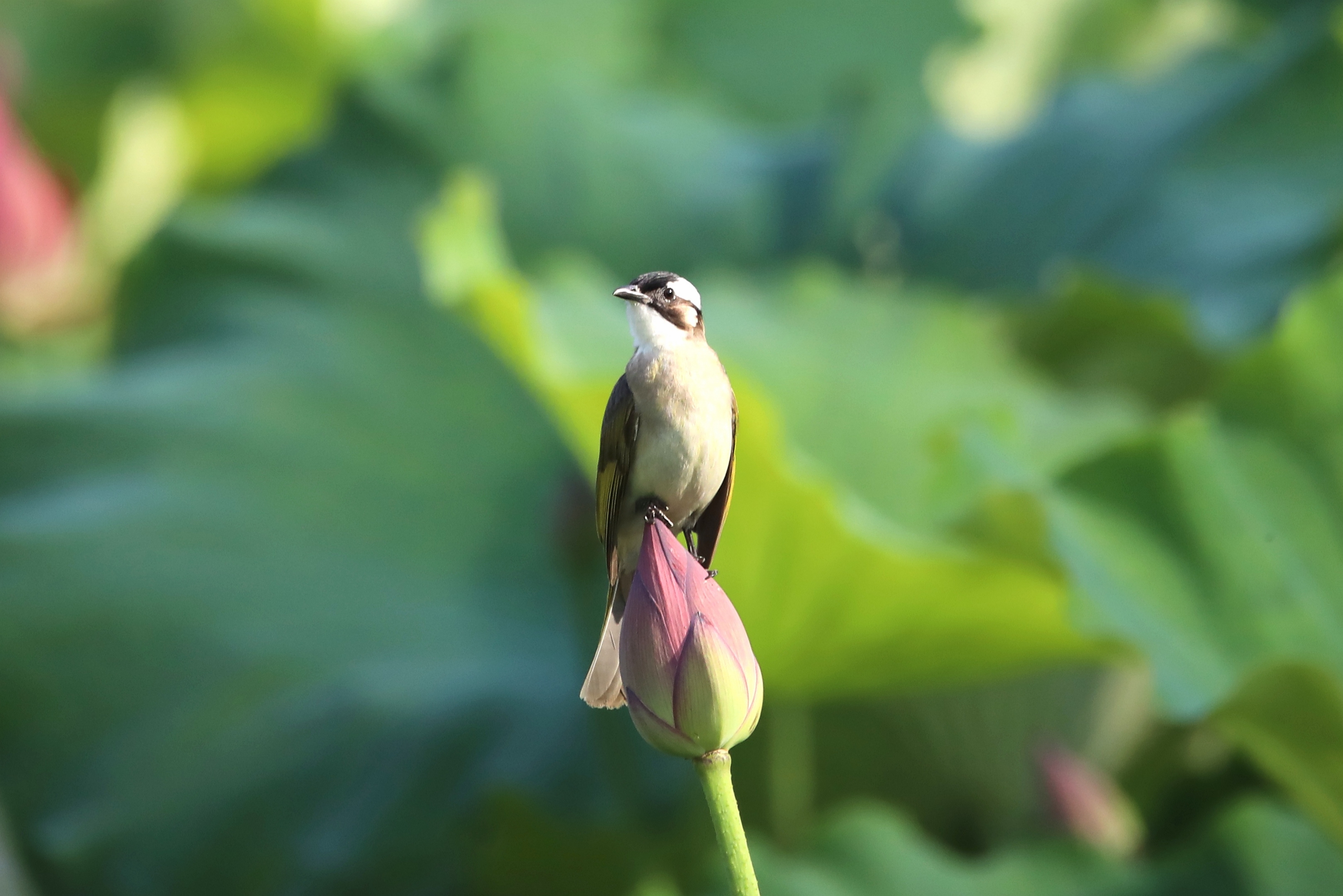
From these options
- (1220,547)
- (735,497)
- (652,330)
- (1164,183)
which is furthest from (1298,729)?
(1164,183)

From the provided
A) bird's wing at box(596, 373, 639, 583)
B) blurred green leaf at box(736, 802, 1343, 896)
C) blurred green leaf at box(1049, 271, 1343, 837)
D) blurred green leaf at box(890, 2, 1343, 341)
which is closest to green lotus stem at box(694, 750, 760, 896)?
bird's wing at box(596, 373, 639, 583)

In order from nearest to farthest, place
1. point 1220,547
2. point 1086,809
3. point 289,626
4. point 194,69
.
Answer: point 1220,547, point 1086,809, point 289,626, point 194,69

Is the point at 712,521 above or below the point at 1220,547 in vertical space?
above

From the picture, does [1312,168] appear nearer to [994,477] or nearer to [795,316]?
[795,316]

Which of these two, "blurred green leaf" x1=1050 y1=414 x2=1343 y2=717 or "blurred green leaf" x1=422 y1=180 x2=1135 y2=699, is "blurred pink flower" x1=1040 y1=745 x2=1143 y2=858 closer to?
"blurred green leaf" x1=422 y1=180 x2=1135 y2=699

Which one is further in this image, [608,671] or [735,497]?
[735,497]

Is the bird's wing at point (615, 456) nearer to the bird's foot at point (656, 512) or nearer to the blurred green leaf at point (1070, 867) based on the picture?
the bird's foot at point (656, 512)

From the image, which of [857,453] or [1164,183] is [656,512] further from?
[1164,183]
